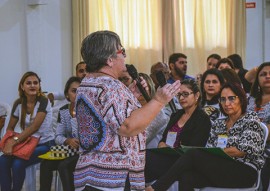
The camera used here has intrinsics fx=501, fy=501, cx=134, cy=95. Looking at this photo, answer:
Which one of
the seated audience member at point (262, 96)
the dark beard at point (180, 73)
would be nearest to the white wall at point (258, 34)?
the dark beard at point (180, 73)

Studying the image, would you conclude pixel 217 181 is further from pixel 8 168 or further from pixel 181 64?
pixel 181 64

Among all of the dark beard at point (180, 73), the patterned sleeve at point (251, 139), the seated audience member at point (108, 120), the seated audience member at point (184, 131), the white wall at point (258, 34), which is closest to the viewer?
the seated audience member at point (108, 120)

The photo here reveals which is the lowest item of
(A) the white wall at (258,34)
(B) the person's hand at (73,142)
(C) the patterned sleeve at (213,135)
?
(B) the person's hand at (73,142)

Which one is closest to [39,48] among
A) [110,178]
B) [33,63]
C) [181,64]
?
[33,63]

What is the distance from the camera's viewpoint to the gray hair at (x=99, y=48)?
85.9 inches

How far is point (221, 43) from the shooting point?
8172mm

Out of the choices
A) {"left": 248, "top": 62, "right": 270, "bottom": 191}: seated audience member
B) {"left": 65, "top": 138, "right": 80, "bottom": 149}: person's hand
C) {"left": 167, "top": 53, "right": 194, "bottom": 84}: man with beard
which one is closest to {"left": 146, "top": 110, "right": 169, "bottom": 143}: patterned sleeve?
{"left": 65, "top": 138, "right": 80, "bottom": 149}: person's hand

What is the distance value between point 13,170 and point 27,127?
430 millimetres

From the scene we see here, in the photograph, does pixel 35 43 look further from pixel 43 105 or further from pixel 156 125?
pixel 156 125

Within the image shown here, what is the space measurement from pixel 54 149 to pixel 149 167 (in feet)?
2.78

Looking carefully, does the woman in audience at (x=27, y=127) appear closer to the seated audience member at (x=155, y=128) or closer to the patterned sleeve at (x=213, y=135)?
the seated audience member at (x=155, y=128)

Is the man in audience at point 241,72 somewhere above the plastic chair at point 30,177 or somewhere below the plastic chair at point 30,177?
above

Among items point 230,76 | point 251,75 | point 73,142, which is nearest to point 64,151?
point 73,142

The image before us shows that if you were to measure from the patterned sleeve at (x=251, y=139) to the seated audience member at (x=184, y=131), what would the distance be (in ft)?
1.43
